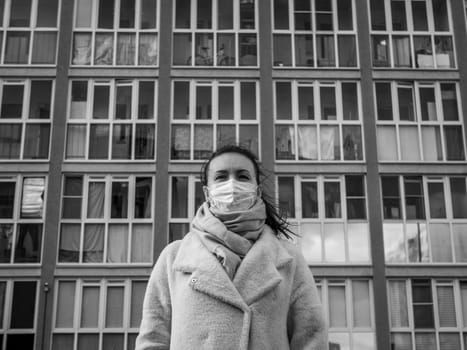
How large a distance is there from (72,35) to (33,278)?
8394 millimetres

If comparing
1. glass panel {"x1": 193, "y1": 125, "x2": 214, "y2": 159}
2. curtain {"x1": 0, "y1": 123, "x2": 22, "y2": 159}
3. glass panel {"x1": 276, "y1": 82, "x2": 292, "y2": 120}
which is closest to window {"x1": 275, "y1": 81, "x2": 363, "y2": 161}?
glass panel {"x1": 276, "y1": 82, "x2": 292, "y2": 120}

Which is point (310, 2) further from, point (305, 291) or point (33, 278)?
point (305, 291)

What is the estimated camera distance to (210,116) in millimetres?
21891

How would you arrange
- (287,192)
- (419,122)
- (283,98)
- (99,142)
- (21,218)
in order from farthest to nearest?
(283,98), (419,122), (99,142), (287,192), (21,218)

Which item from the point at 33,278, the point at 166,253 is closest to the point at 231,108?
the point at 33,278

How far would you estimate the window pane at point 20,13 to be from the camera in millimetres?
22719

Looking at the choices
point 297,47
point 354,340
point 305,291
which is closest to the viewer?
point 305,291

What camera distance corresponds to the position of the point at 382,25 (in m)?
23.1

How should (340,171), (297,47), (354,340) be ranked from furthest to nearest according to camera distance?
(297,47) < (340,171) < (354,340)

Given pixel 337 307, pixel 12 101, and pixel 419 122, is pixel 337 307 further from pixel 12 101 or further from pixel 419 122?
pixel 12 101

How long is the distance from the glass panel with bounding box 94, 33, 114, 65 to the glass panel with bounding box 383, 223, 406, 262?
35.7ft

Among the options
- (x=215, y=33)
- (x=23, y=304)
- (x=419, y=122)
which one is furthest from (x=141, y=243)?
(x=419, y=122)

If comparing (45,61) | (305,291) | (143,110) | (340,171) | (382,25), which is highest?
(382,25)

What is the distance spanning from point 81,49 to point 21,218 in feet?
20.2
